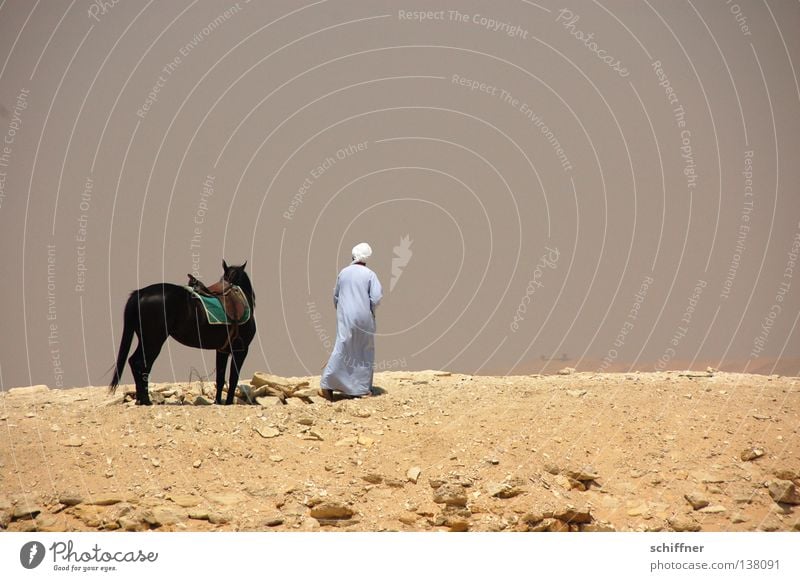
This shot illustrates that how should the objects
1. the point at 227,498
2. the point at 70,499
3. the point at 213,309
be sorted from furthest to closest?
1. the point at 213,309
2. the point at 227,498
3. the point at 70,499

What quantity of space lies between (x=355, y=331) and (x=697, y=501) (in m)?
5.59

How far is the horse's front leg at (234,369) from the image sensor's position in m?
11.8

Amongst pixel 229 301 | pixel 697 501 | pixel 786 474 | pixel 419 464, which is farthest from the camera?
pixel 229 301

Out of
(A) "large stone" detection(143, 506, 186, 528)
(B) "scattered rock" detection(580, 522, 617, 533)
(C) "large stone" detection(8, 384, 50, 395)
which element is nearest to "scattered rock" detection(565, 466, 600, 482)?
(B) "scattered rock" detection(580, 522, 617, 533)

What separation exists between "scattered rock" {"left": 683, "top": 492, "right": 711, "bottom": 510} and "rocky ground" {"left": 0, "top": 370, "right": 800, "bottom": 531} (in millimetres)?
17

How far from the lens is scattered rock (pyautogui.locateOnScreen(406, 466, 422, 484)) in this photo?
29.1 ft

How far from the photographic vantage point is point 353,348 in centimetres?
1224

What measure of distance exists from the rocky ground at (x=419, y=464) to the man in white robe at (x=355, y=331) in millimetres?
981

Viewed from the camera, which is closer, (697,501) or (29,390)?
(697,501)

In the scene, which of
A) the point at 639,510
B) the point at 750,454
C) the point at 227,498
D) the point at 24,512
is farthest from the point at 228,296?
the point at 750,454

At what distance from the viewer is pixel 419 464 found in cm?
920

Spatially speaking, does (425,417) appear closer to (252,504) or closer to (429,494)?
(429,494)

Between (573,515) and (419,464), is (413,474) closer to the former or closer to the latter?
(419,464)

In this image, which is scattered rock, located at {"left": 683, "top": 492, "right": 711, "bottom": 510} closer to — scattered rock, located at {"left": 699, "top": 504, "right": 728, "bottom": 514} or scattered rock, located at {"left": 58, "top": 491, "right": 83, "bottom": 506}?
scattered rock, located at {"left": 699, "top": 504, "right": 728, "bottom": 514}
